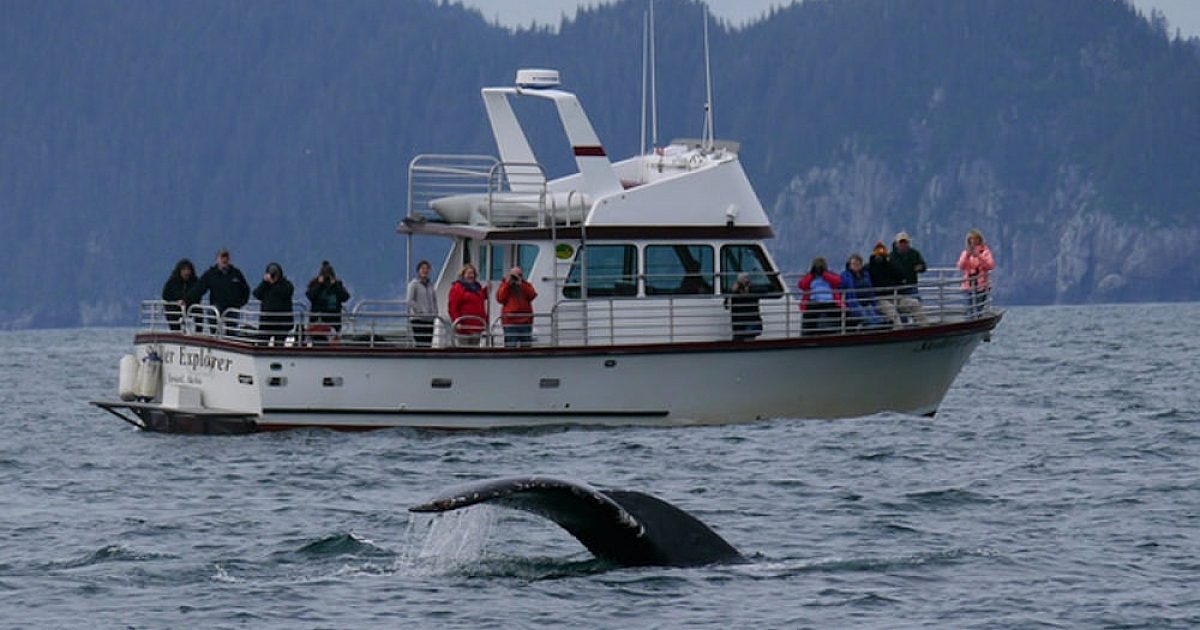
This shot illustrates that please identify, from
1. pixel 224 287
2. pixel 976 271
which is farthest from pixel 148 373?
pixel 976 271

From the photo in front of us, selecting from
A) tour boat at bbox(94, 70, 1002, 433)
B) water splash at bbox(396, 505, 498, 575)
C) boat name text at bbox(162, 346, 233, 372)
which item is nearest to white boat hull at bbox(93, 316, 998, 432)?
tour boat at bbox(94, 70, 1002, 433)

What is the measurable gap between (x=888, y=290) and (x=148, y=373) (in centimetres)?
1037

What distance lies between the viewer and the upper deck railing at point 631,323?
31094mm

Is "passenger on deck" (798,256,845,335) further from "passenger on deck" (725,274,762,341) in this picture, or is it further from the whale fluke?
the whale fluke

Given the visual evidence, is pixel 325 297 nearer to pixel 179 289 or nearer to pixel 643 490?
pixel 179 289

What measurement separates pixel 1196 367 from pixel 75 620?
43141mm

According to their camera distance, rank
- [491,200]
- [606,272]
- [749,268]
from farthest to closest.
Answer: [491,200], [749,268], [606,272]

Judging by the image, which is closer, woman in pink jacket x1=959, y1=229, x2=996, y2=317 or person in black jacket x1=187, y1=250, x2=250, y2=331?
person in black jacket x1=187, y1=250, x2=250, y2=331

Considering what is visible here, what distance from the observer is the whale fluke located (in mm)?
13281

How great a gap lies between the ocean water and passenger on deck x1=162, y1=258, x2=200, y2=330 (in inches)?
72.3

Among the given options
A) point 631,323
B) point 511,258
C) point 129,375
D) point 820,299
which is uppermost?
point 511,258

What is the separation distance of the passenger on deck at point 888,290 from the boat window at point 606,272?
3221mm

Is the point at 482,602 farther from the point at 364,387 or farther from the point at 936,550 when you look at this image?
the point at 364,387

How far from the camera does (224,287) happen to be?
33.1 m
